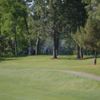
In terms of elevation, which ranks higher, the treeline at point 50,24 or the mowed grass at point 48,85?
the treeline at point 50,24

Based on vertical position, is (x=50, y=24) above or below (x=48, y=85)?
above

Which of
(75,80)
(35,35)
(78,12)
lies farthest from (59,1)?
(75,80)

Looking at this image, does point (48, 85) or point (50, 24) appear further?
point (50, 24)

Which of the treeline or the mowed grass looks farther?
the treeline

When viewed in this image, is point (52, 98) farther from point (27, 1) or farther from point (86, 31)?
point (27, 1)

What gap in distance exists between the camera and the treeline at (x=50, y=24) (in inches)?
1803

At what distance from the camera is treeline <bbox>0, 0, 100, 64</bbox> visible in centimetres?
4581

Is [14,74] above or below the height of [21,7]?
below

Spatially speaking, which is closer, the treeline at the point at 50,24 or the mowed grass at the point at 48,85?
the mowed grass at the point at 48,85

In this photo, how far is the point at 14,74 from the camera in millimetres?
36750

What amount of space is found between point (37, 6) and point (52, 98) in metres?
47.9

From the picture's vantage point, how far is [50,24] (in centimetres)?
6681

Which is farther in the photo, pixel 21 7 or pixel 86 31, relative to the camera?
pixel 21 7

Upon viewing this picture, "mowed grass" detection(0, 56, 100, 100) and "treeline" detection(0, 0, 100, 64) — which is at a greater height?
"treeline" detection(0, 0, 100, 64)
